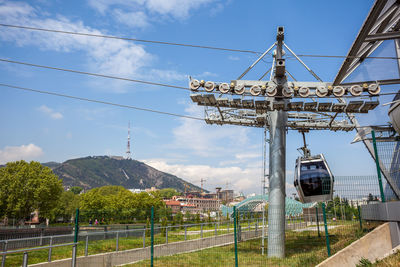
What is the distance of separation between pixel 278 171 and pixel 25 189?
35880 mm

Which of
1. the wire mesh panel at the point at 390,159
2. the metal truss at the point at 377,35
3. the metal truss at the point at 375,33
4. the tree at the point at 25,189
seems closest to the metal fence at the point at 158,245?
the wire mesh panel at the point at 390,159

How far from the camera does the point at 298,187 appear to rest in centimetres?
1369

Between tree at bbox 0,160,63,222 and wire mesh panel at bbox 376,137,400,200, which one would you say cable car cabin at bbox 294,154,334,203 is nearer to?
wire mesh panel at bbox 376,137,400,200

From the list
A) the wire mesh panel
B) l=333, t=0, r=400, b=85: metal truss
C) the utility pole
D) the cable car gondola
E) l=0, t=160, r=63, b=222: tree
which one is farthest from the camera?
l=0, t=160, r=63, b=222: tree

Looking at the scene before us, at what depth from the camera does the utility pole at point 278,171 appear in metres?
13.5

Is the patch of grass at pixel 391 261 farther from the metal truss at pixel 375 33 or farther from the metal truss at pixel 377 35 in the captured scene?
the metal truss at pixel 375 33

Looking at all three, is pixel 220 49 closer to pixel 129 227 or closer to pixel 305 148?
pixel 305 148

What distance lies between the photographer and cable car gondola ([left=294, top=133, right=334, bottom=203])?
12789mm

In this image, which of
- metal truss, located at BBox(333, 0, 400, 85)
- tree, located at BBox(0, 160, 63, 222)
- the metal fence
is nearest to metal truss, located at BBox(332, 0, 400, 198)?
metal truss, located at BBox(333, 0, 400, 85)

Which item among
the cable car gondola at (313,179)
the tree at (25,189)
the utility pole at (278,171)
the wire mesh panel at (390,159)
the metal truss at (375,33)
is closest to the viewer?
the metal truss at (375,33)

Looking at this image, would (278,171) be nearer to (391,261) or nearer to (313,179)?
(313,179)

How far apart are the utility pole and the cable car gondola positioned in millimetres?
801

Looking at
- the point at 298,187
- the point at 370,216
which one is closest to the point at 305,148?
the point at 298,187

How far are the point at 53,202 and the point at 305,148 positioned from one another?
38.6 meters
